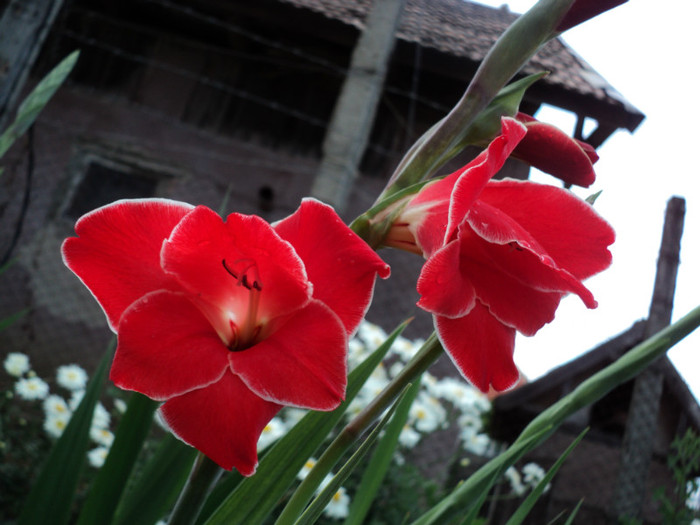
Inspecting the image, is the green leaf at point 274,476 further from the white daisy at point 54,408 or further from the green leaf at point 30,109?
the white daisy at point 54,408

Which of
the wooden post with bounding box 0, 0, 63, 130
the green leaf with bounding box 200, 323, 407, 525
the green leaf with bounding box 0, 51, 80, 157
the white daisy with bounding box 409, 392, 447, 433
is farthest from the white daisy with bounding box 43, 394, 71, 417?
the green leaf with bounding box 200, 323, 407, 525

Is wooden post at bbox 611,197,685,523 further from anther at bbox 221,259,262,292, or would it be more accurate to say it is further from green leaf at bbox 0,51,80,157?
anther at bbox 221,259,262,292

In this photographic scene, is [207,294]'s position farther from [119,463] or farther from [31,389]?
[31,389]

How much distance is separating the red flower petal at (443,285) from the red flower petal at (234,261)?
2.8 inches

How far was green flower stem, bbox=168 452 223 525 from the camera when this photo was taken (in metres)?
0.43

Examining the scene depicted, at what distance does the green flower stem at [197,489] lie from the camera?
1.40 feet

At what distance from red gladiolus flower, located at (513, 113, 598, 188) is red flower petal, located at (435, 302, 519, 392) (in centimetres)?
17

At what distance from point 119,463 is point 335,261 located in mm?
410

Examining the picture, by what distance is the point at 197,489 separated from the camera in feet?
1.41

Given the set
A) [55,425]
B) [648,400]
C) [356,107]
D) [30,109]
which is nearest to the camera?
[30,109]

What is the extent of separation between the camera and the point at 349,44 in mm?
3979

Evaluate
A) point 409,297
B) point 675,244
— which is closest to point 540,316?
point 675,244

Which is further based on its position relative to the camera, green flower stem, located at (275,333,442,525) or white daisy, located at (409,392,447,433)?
white daisy, located at (409,392,447,433)

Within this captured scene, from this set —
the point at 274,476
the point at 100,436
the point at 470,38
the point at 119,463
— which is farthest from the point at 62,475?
the point at 470,38
